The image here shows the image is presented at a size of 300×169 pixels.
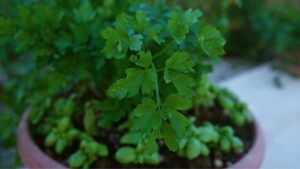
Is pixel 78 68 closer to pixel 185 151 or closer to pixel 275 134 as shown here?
pixel 185 151

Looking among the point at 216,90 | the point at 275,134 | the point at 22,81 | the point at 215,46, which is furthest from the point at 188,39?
the point at 275,134

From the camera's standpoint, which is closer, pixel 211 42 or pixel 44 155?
pixel 211 42

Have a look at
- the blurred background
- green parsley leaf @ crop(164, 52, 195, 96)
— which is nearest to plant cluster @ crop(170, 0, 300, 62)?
the blurred background

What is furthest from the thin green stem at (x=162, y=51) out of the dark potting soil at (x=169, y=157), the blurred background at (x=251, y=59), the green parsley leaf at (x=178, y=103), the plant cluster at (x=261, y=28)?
the plant cluster at (x=261, y=28)

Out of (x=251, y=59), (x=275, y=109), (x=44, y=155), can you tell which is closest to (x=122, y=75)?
(x=44, y=155)

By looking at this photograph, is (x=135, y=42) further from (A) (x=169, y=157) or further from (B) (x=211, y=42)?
(A) (x=169, y=157)
